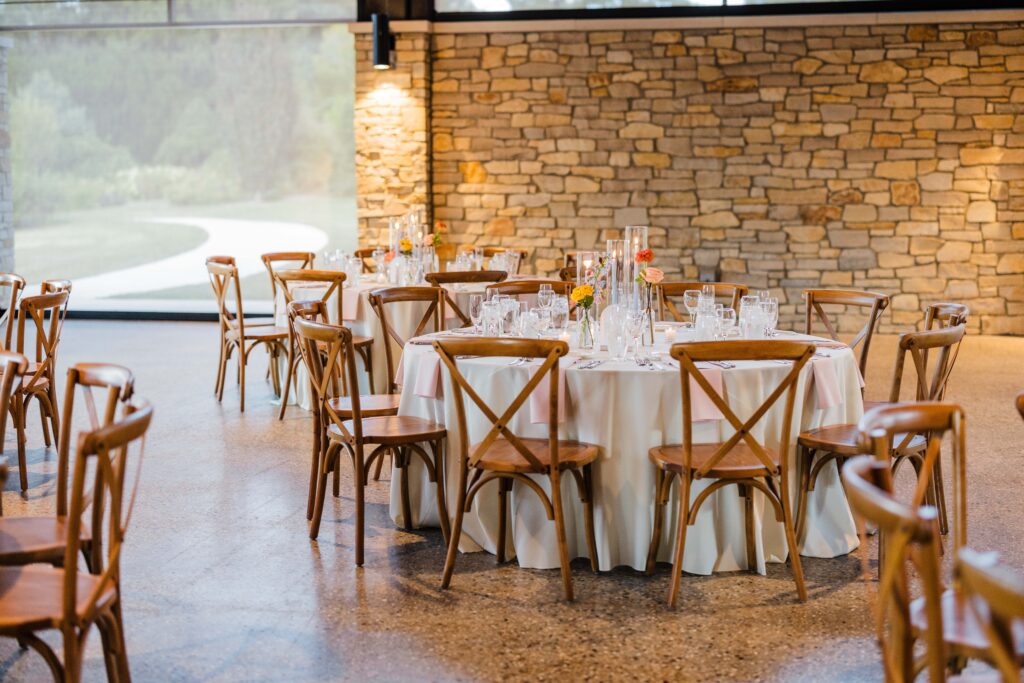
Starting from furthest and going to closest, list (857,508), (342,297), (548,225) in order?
(548,225)
(342,297)
(857,508)

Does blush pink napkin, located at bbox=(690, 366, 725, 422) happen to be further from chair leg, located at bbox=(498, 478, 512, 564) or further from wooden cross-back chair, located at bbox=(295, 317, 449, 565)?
wooden cross-back chair, located at bbox=(295, 317, 449, 565)

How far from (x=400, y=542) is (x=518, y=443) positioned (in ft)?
2.90

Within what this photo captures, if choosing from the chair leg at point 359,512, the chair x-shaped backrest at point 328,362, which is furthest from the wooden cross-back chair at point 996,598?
the chair leg at point 359,512

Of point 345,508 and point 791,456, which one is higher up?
point 791,456

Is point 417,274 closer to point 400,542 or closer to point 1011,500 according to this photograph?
point 400,542

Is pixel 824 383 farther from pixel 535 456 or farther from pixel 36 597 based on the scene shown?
pixel 36 597

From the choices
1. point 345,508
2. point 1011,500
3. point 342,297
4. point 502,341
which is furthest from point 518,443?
point 342,297

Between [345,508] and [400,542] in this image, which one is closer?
[400,542]

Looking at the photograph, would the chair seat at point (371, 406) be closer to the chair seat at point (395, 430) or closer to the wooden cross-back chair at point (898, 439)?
the chair seat at point (395, 430)

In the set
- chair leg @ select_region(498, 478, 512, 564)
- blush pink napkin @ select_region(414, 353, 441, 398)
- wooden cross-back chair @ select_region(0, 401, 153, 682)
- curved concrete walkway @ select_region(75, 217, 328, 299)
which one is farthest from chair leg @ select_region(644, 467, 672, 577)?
curved concrete walkway @ select_region(75, 217, 328, 299)

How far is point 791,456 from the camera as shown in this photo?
401cm

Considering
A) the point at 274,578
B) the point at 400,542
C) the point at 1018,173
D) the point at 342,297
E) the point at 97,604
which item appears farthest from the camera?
the point at 1018,173

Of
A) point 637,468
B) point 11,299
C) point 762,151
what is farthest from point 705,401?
point 762,151

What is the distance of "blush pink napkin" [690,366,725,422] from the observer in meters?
3.74
